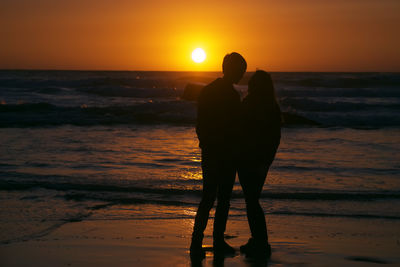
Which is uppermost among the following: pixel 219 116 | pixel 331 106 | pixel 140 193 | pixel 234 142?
pixel 219 116

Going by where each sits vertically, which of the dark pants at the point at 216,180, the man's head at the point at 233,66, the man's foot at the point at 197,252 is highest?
the man's head at the point at 233,66

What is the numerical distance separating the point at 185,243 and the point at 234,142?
47.9 inches

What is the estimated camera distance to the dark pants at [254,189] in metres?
4.27

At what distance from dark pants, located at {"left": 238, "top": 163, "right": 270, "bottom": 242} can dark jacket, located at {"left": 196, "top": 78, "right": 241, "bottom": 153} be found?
0.27 metres

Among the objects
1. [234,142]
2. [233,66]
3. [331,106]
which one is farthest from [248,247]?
[331,106]

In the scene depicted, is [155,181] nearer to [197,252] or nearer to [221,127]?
[197,252]

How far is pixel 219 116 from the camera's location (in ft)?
13.4

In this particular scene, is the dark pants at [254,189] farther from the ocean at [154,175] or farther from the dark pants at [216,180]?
the ocean at [154,175]

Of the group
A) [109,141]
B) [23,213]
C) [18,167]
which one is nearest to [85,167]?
[18,167]

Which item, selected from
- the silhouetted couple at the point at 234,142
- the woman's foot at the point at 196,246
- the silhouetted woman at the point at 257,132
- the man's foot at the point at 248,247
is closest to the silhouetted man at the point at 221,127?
the silhouetted couple at the point at 234,142

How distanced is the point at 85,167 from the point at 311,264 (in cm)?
557

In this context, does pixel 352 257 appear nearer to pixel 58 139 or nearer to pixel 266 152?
pixel 266 152

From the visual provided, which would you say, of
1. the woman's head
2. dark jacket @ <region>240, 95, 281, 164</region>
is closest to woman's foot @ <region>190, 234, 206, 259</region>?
dark jacket @ <region>240, 95, 281, 164</region>

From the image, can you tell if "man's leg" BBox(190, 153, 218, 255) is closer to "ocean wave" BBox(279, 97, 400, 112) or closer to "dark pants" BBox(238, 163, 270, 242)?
"dark pants" BBox(238, 163, 270, 242)
